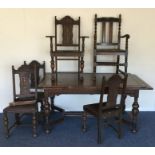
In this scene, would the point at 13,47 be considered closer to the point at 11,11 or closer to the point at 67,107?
the point at 11,11

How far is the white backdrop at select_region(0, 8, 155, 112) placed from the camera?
3590 millimetres

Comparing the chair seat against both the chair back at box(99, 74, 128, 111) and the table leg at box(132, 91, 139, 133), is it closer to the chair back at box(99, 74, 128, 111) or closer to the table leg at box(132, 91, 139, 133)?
the chair back at box(99, 74, 128, 111)

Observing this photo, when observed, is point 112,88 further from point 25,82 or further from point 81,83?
point 25,82

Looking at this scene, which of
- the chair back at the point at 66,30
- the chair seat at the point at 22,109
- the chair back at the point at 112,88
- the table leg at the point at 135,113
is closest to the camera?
the chair back at the point at 112,88

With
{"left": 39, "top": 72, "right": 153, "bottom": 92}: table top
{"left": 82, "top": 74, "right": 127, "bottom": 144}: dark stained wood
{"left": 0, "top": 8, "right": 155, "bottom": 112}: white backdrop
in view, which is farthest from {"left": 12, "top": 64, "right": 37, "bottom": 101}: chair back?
{"left": 82, "top": 74, "right": 127, "bottom": 144}: dark stained wood

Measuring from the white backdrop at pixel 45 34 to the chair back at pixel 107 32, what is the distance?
0.36ft

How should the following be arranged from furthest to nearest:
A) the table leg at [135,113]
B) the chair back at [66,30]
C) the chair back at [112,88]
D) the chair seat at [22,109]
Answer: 1. the chair back at [66,30]
2. the table leg at [135,113]
3. the chair seat at [22,109]
4. the chair back at [112,88]

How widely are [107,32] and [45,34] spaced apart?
3.17 ft

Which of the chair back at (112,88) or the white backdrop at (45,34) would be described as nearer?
the chair back at (112,88)

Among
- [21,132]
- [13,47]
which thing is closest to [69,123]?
[21,132]

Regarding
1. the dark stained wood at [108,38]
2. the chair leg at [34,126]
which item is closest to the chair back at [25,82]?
the chair leg at [34,126]

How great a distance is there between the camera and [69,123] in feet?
11.4

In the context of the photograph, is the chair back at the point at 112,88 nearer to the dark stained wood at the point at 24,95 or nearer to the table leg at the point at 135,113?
the table leg at the point at 135,113

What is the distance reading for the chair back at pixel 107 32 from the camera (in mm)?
3545
